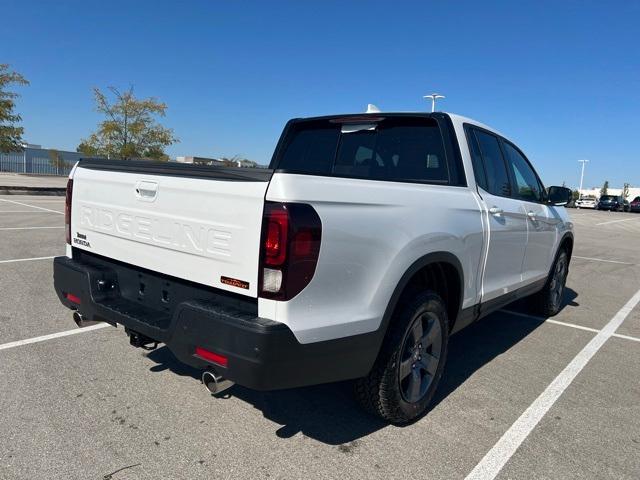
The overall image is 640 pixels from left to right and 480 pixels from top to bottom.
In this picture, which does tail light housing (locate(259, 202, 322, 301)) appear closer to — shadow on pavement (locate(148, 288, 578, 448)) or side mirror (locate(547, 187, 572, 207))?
shadow on pavement (locate(148, 288, 578, 448))

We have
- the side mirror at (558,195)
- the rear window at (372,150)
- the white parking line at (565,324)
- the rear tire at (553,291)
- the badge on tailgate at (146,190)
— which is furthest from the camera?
the rear tire at (553,291)

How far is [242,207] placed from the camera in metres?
2.24

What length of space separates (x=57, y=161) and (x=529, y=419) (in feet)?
185

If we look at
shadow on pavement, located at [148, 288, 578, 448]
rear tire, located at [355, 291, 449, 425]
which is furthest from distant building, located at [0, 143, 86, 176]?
rear tire, located at [355, 291, 449, 425]

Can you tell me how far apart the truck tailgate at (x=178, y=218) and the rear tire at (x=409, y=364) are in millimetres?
961

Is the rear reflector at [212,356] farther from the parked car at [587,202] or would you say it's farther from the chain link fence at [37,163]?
the chain link fence at [37,163]

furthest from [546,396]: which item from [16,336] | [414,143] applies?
[16,336]

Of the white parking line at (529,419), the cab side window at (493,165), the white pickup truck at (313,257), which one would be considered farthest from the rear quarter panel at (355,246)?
the cab side window at (493,165)

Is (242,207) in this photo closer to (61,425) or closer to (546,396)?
(61,425)

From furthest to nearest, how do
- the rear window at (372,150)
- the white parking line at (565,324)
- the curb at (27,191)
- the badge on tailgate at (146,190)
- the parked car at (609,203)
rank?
1. the parked car at (609,203)
2. the curb at (27,191)
3. the white parking line at (565,324)
4. the rear window at (372,150)
5. the badge on tailgate at (146,190)

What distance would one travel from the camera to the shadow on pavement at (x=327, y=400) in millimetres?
2883

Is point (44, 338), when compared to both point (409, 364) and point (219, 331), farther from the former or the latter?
point (409, 364)

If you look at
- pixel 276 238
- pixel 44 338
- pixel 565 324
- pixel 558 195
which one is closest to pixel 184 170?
pixel 276 238

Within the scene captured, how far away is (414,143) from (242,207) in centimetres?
184
